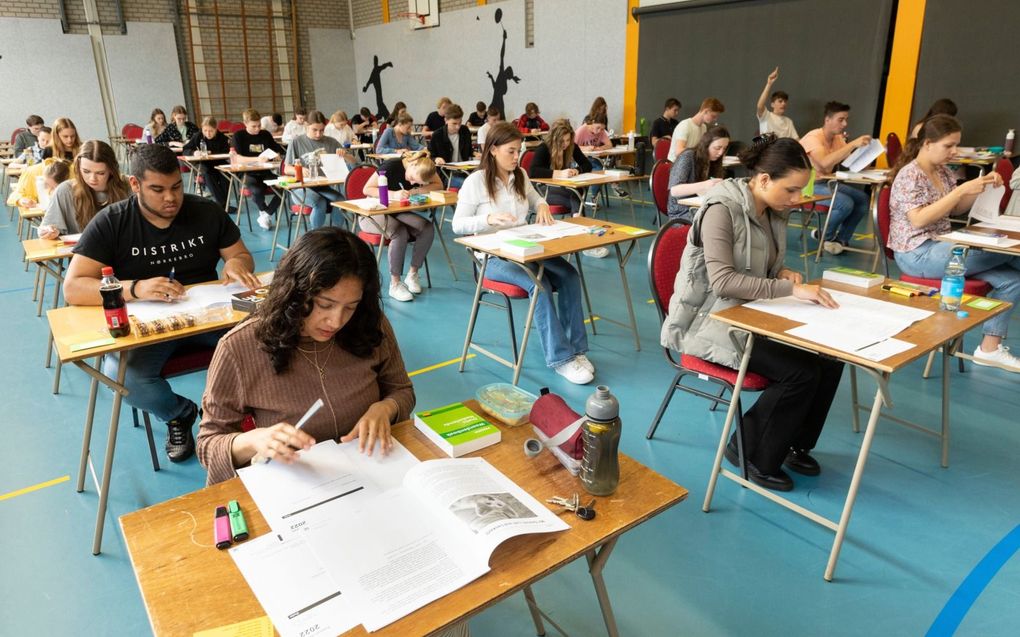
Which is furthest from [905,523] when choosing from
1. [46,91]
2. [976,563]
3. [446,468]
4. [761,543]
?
[46,91]

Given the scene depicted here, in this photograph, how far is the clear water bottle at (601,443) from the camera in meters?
1.15

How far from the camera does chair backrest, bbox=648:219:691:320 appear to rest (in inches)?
101

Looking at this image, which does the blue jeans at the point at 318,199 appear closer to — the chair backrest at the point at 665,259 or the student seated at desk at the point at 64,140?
the student seated at desk at the point at 64,140

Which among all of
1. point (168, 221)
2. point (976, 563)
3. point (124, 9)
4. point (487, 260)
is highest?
point (124, 9)

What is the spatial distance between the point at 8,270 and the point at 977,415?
23.2 feet

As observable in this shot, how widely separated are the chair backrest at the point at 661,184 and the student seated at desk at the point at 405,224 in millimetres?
1711

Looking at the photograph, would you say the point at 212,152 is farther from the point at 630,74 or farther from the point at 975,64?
the point at 975,64

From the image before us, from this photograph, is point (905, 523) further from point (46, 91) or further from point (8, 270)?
point (46, 91)

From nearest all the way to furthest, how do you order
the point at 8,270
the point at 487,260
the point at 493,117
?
the point at 487,260 → the point at 8,270 → the point at 493,117

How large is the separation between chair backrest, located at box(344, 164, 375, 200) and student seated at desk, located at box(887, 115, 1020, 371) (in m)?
3.49

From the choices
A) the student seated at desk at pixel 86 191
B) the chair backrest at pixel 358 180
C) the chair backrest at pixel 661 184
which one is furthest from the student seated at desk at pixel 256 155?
the chair backrest at pixel 661 184

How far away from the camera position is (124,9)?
12.4 meters

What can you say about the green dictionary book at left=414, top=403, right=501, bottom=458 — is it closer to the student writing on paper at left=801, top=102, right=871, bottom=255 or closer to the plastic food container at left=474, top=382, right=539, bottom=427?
the plastic food container at left=474, top=382, right=539, bottom=427

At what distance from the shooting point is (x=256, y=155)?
7.54m
